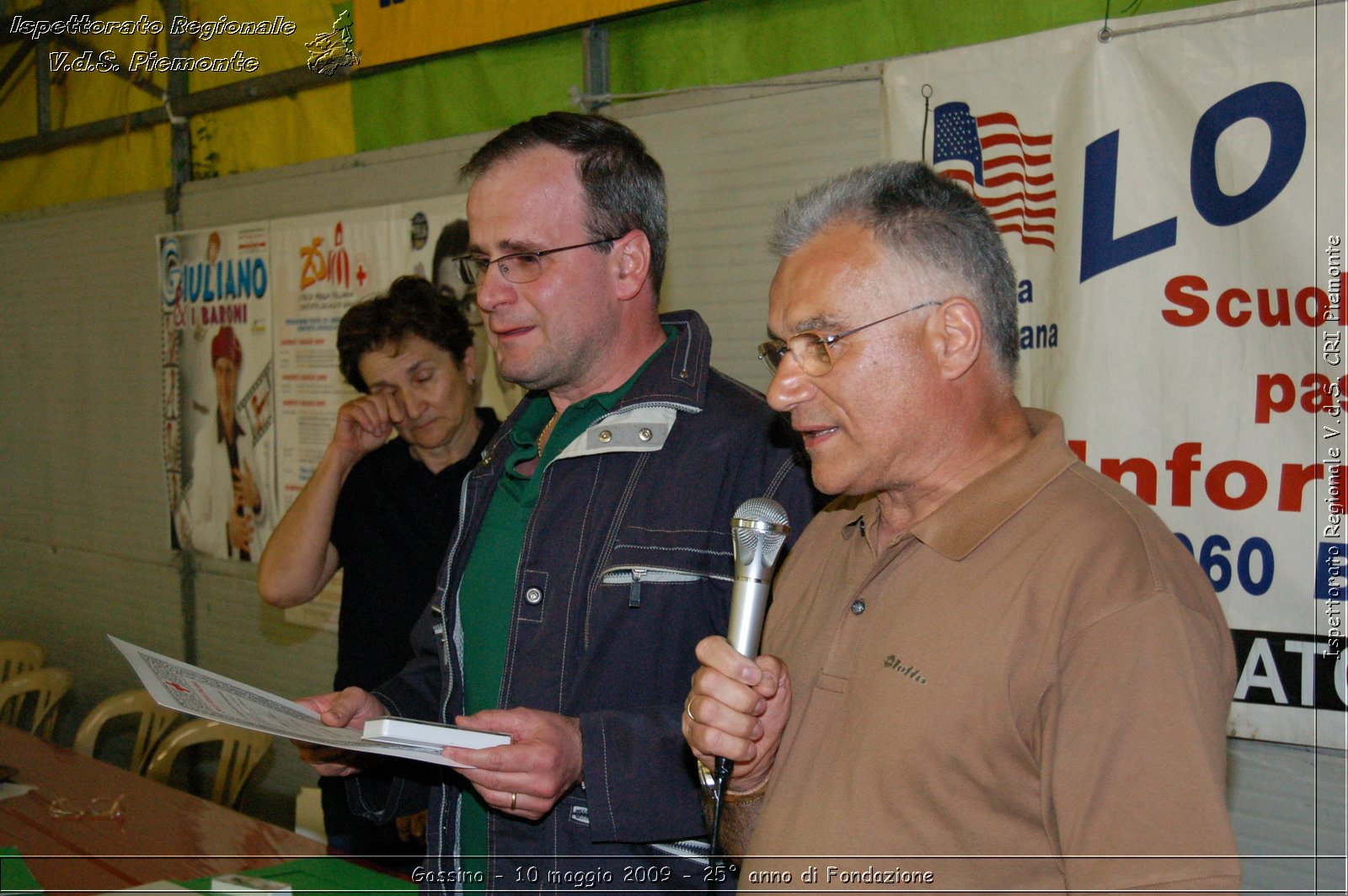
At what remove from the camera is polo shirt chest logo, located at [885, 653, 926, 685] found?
3.75 ft

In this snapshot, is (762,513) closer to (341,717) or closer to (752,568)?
(752,568)

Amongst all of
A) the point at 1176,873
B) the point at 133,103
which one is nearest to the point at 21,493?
the point at 133,103

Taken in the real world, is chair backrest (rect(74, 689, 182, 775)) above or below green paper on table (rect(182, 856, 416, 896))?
below

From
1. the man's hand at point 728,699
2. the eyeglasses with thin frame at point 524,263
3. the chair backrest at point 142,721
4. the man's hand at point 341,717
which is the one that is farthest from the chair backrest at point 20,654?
the man's hand at point 728,699

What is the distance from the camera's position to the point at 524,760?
1.44 meters

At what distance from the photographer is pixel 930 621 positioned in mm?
1160

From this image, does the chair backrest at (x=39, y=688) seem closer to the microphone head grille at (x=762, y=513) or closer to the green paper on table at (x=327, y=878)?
the green paper on table at (x=327, y=878)

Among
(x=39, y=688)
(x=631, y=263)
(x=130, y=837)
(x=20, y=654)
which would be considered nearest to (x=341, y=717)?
(x=631, y=263)

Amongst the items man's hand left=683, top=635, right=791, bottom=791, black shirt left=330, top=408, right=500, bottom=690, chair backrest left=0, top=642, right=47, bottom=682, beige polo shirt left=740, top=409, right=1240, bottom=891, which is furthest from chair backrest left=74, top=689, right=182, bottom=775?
beige polo shirt left=740, top=409, right=1240, bottom=891

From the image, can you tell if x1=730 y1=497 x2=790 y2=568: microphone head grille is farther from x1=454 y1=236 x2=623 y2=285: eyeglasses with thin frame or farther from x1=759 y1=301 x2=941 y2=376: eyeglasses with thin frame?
x1=454 y1=236 x2=623 y2=285: eyeglasses with thin frame

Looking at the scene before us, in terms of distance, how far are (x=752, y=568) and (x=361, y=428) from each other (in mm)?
1805

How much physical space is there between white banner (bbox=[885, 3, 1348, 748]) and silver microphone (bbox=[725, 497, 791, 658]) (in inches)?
54.4

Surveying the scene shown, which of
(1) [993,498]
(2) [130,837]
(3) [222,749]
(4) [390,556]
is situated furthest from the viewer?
(3) [222,749]

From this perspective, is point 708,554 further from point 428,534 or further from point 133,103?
point 133,103
